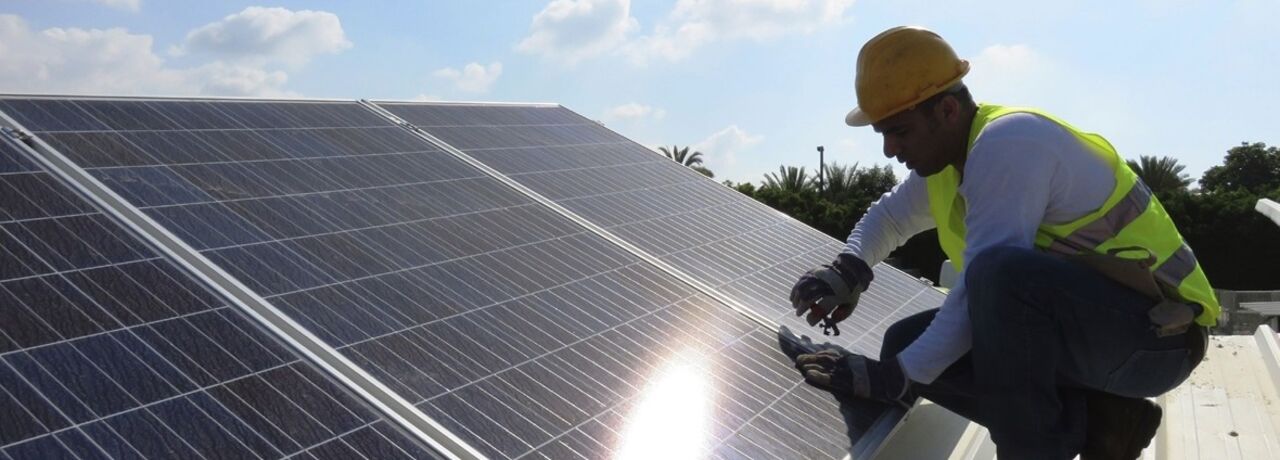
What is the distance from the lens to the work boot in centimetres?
437

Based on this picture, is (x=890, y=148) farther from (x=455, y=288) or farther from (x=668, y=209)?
(x=668, y=209)

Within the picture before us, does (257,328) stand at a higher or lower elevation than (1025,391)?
higher

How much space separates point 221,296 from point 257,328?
22 cm

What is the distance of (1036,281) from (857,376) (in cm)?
97

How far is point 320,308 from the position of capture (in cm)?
401

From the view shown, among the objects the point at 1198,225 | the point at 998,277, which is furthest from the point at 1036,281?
the point at 1198,225

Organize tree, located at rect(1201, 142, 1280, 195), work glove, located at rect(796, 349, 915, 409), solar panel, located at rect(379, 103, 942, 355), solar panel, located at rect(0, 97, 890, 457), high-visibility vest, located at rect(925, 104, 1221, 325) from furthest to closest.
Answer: tree, located at rect(1201, 142, 1280, 195) → solar panel, located at rect(379, 103, 942, 355) → work glove, located at rect(796, 349, 915, 409) → high-visibility vest, located at rect(925, 104, 1221, 325) → solar panel, located at rect(0, 97, 890, 457)

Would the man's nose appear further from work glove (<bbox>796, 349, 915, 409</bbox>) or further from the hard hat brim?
work glove (<bbox>796, 349, 915, 409</bbox>)

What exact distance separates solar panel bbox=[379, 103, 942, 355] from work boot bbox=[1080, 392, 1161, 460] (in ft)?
4.47

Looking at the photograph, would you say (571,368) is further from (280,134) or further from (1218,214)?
(1218,214)

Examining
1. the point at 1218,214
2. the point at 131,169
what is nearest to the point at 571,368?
the point at 131,169

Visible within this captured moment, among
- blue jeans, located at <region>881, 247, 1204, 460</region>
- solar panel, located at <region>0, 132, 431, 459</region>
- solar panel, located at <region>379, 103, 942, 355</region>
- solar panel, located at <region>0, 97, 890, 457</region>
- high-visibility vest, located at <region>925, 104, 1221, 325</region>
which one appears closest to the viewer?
solar panel, located at <region>0, 132, 431, 459</region>

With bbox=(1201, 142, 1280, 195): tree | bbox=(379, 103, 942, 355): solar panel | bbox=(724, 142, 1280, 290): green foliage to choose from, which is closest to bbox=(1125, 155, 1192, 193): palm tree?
bbox=(724, 142, 1280, 290): green foliage

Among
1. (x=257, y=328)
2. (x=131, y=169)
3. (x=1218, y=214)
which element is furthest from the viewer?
(x=1218, y=214)
